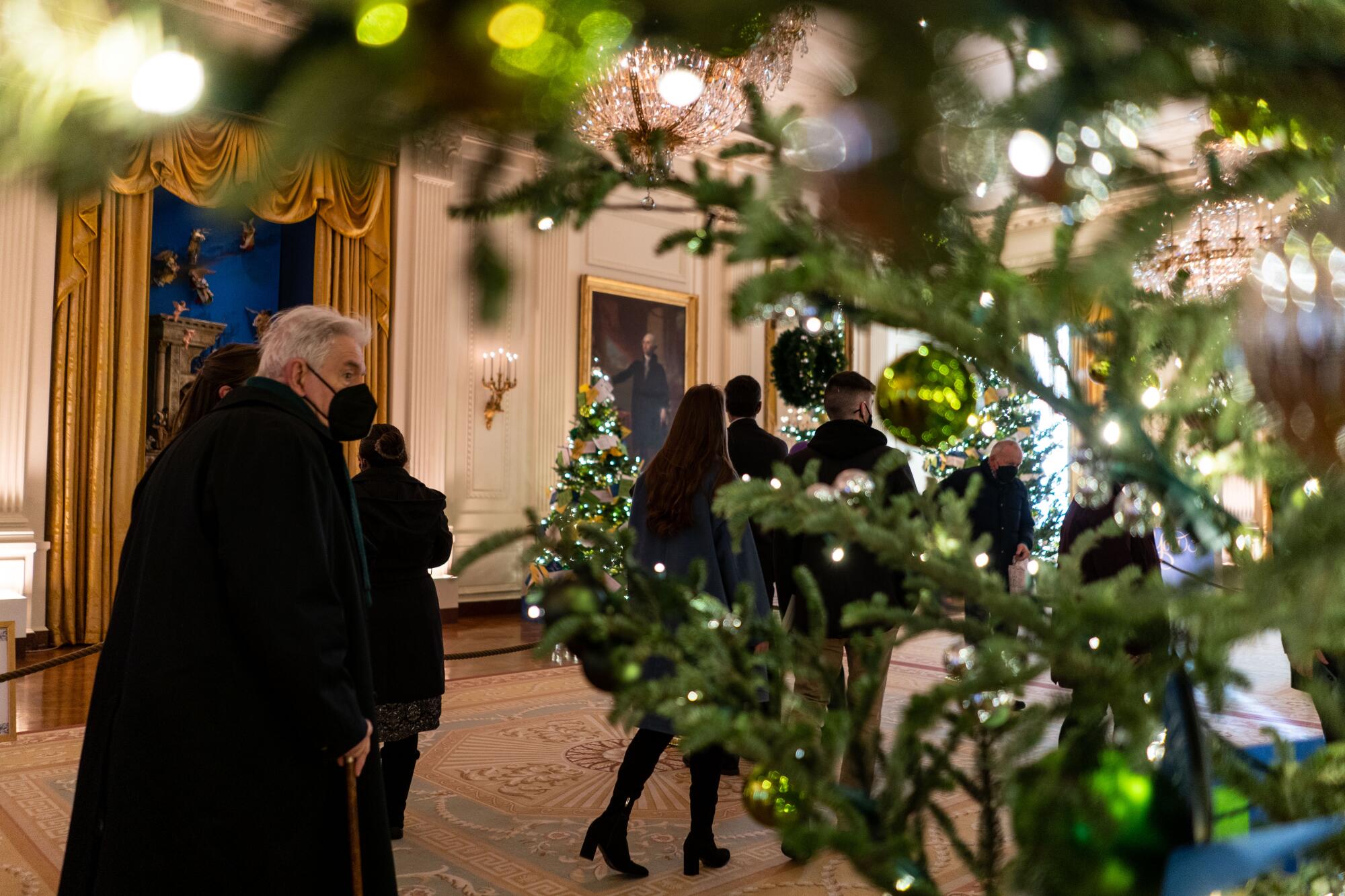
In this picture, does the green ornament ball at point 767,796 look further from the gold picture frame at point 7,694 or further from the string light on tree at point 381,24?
the gold picture frame at point 7,694

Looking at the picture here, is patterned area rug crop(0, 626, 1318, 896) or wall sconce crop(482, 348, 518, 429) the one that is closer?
patterned area rug crop(0, 626, 1318, 896)

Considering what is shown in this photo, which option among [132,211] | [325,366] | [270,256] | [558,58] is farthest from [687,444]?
[270,256]

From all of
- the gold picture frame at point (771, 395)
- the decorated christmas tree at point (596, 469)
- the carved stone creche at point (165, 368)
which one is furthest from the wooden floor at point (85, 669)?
the gold picture frame at point (771, 395)

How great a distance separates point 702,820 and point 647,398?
7631 millimetres

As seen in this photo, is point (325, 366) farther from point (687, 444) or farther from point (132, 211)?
point (132, 211)

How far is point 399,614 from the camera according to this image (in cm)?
357

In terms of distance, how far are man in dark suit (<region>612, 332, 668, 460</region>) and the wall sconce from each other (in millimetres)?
1376

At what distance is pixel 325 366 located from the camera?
7.34ft

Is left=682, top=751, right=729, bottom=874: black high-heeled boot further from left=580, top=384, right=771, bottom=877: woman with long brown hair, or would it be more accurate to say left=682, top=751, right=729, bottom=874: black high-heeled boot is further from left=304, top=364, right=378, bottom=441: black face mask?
left=304, top=364, right=378, bottom=441: black face mask

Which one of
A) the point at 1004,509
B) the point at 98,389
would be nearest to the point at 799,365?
the point at 1004,509

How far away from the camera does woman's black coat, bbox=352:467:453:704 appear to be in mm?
3557

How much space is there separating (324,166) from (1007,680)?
60 centimetres

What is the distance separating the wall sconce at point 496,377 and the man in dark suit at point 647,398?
1.38 meters

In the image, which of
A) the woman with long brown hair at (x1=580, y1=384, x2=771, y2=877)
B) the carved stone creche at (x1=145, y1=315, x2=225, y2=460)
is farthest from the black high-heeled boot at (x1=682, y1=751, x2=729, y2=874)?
the carved stone creche at (x1=145, y1=315, x2=225, y2=460)
